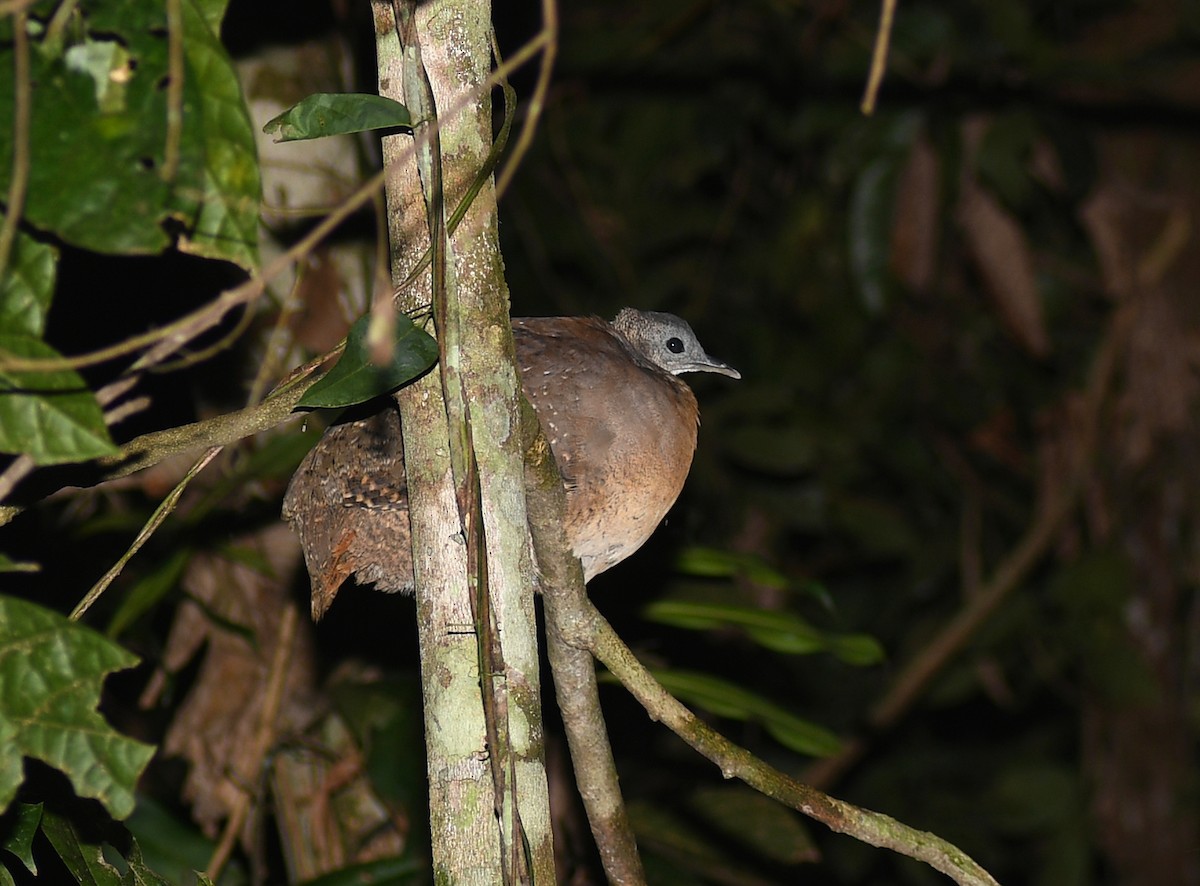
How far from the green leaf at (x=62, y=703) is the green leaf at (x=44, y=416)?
0.73ft

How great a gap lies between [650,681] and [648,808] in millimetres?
1395

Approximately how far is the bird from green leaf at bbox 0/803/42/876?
0.76 m

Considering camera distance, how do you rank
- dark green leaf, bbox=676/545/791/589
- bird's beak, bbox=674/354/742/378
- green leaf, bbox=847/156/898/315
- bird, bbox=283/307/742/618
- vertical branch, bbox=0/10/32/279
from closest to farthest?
1. vertical branch, bbox=0/10/32/279
2. bird, bbox=283/307/742/618
3. dark green leaf, bbox=676/545/791/589
4. bird's beak, bbox=674/354/742/378
5. green leaf, bbox=847/156/898/315

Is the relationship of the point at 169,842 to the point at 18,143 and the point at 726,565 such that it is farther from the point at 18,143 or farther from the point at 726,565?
the point at 18,143

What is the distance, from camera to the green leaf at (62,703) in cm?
124

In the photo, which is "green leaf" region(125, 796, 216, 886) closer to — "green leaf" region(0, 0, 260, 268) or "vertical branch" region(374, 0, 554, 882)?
"vertical branch" region(374, 0, 554, 882)

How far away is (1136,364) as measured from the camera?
5219 millimetres

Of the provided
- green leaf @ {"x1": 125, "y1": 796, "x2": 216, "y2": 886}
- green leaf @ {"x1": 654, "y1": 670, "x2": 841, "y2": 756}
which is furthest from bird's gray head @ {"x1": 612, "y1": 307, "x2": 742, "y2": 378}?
green leaf @ {"x1": 125, "y1": 796, "x2": 216, "y2": 886}

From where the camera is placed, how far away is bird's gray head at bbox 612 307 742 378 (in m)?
2.88

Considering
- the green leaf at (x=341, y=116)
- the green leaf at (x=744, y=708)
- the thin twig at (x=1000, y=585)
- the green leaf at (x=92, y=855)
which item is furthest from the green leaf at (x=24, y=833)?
the thin twig at (x=1000, y=585)

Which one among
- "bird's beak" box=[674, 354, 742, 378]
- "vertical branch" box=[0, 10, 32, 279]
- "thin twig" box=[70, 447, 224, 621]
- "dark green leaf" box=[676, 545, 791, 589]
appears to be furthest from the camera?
"bird's beak" box=[674, 354, 742, 378]

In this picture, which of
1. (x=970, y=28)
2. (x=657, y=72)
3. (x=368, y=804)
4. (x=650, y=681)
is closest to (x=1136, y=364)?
(x=970, y=28)

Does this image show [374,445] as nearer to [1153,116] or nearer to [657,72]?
[657,72]

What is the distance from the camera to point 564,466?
2174mm
